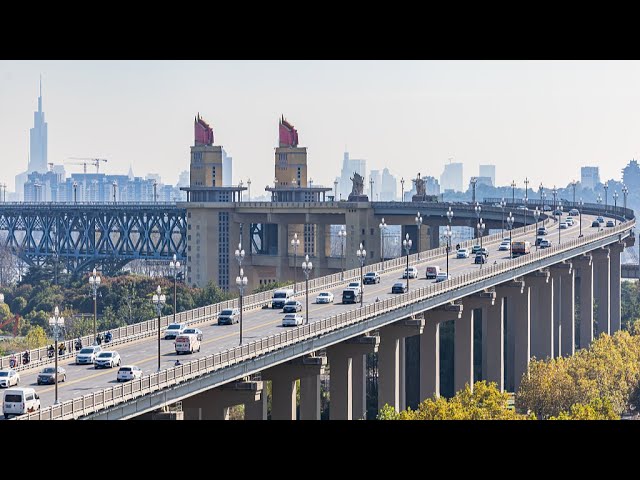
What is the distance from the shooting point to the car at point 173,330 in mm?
59031

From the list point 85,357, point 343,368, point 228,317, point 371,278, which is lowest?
point 343,368

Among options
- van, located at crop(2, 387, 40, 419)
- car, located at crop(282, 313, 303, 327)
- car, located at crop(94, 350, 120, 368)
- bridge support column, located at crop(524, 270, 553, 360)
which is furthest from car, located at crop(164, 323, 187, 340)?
bridge support column, located at crop(524, 270, 553, 360)

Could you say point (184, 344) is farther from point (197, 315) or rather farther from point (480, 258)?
point (480, 258)

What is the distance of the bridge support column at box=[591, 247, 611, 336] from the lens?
128 m

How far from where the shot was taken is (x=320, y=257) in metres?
181

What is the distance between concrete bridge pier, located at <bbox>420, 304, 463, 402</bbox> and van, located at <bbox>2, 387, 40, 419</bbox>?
155 feet

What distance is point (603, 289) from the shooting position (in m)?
132

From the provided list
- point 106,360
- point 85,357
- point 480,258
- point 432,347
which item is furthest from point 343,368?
point 480,258

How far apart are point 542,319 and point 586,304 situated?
1488cm

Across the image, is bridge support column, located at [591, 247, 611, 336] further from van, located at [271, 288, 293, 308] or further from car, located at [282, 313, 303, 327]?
car, located at [282, 313, 303, 327]
